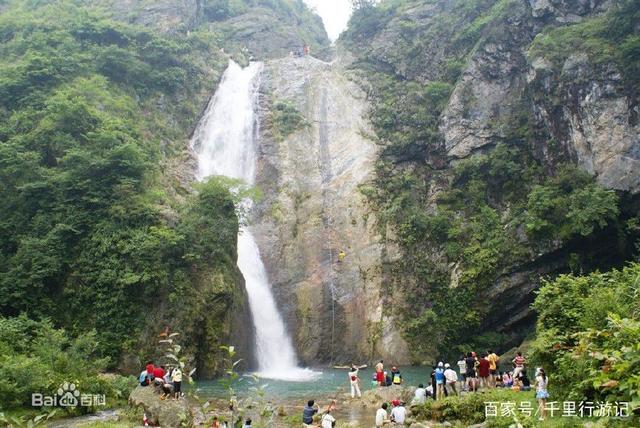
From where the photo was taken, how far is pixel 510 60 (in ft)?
108

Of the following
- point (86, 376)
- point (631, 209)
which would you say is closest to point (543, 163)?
point (631, 209)

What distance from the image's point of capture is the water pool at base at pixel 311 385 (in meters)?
18.7

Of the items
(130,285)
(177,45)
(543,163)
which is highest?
(177,45)

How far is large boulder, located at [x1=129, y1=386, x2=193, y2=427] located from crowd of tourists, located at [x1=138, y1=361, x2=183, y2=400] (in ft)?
0.91

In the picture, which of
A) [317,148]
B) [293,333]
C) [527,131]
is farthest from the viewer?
[317,148]

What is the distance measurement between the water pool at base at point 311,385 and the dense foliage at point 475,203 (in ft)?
12.3

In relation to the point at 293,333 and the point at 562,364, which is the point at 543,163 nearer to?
the point at 293,333

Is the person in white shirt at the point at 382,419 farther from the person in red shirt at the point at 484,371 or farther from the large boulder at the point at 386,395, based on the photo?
the person in red shirt at the point at 484,371

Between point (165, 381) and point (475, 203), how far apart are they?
2126cm

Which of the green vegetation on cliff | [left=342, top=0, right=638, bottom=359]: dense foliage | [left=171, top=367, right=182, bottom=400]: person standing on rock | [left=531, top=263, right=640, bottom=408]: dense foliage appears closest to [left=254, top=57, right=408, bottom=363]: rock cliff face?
[left=342, top=0, right=638, bottom=359]: dense foliage

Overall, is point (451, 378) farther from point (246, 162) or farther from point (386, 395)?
point (246, 162)

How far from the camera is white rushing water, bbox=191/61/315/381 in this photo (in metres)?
26.9

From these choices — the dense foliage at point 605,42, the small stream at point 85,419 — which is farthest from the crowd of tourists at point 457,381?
the dense foliage at point 605,42

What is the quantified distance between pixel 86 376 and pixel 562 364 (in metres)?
14.8
